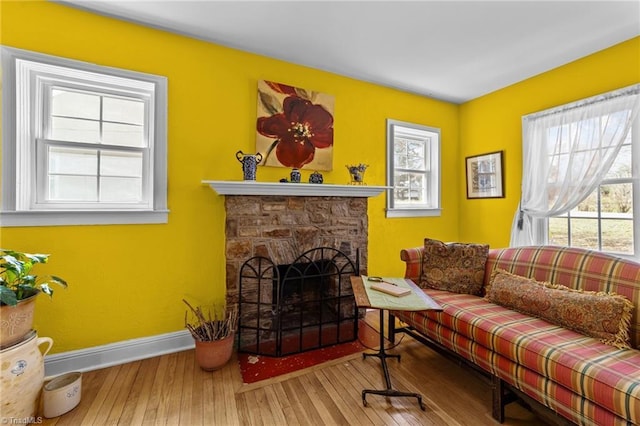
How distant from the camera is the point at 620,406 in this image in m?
1.15

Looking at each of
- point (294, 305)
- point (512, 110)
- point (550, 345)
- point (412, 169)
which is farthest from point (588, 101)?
point (294, 305)

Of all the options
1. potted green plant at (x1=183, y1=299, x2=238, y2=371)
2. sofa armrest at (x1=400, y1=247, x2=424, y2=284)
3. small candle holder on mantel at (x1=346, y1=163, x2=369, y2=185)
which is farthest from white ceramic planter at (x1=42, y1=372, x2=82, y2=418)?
small candle holder on mantel at (x1=346, y1=163, x2=369, y2=185)

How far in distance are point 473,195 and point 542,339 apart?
8.19 ft

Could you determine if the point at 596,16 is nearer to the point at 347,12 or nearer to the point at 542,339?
the point at 347,12

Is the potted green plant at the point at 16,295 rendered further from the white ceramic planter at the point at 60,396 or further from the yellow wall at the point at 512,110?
the yellow wall at the point at 512,110

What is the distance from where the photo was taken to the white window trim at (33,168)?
1828 millimetres

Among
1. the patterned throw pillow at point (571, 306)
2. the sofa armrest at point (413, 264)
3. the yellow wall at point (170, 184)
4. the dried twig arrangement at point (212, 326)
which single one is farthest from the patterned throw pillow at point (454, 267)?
the dried twig arrangement at point (212, 326)

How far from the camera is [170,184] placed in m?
2.29

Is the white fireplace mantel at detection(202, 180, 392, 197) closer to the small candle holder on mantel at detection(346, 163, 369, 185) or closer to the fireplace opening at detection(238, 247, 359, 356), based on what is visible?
the small candle holder on mantel at detection(346, 163, 369, 185)

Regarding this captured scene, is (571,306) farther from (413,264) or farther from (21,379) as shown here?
(21,379)

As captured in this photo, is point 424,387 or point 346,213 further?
point 346,213

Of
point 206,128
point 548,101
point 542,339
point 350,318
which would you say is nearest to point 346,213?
point 350,318

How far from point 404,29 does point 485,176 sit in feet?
7.13

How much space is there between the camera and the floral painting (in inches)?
103
